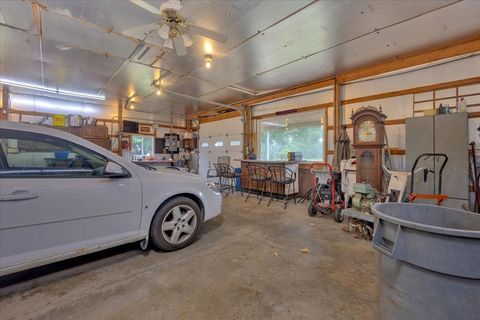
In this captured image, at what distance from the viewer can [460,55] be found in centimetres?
367

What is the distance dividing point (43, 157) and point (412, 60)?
18.9 feet

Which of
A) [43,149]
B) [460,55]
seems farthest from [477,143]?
[43,149]

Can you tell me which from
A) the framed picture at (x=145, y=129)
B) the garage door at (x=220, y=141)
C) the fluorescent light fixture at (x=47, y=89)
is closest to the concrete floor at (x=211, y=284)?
the garage door at (x=220, y=141)

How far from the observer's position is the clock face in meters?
3.93

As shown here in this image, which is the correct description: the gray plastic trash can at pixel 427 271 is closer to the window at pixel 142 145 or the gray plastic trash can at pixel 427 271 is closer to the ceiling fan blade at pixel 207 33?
the ceiling fan blade at pixel 207 33

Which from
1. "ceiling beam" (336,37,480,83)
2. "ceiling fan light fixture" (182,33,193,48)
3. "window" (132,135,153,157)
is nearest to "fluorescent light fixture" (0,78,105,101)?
"window" (132,135,153,157)

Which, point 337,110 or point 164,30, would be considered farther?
point 337,110

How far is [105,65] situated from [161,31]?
8.65 feet

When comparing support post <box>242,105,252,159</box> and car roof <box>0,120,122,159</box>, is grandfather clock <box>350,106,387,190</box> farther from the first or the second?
car roof <box>0,120,122,159</box>

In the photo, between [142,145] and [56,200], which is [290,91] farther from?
[142,145]

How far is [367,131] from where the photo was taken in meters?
4.03

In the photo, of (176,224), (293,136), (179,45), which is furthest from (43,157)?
(293,136)

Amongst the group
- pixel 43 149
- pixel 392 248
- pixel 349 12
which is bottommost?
pixel 392 248

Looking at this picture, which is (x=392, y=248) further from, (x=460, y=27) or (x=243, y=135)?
(x=243, y=135)
